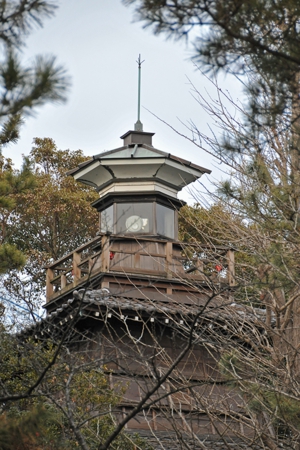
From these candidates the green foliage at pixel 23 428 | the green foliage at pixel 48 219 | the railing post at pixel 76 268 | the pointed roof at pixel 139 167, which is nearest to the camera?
the green foliage at pixel 23 428

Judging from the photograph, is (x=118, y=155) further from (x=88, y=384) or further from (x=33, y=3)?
(x=33, y=3)

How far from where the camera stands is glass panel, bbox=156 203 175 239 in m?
17.3

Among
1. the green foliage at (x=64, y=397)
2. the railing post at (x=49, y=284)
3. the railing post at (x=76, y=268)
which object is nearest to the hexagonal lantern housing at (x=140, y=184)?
the railing post at (x=76, y=268)

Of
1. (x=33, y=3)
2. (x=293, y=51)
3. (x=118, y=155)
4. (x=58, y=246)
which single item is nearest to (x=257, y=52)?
(x=293, y=51)

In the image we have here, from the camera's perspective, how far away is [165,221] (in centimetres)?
1750

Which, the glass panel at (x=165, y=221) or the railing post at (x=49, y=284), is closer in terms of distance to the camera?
the railing post at (x=49, y=284)

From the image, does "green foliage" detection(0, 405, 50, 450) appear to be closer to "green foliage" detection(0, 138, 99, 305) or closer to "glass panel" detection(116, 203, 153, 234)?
"glass panel" detection(116, 203, 153, 234)

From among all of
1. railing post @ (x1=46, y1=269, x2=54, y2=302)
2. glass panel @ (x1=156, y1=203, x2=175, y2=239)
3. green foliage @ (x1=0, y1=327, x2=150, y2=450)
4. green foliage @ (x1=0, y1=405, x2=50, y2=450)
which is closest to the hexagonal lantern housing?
glass panel @ (x1=156, y1=203, x2=175, y2=239)

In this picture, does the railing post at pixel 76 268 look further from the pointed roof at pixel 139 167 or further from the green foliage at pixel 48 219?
the green foliage at pixel 48 219

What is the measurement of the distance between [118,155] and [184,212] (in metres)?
6.08

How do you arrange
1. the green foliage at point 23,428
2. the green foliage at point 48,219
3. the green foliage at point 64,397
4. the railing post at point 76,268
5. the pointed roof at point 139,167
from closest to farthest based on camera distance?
the green foliage at point 23,428
the green foliage at point 64,397
the railing post at point 76,268
the pointed roof at point 139,167
the green foliage at point 48,219

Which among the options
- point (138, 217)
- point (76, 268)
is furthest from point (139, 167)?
point (76, 268)

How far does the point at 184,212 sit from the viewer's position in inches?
903

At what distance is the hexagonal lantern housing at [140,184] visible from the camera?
17109mm
